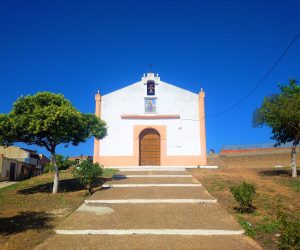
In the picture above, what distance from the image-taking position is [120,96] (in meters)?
23.4

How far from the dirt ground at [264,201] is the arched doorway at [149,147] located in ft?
22.6

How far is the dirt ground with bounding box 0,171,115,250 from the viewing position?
7.46 metres

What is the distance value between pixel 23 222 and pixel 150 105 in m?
15.8

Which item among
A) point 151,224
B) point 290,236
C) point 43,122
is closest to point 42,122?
point 43,122

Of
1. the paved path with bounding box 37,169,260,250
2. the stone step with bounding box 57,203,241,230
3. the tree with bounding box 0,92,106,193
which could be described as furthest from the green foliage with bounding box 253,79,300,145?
the tree with bounding box 0,92,106,193

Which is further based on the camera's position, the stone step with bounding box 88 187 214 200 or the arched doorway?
the arched doorway

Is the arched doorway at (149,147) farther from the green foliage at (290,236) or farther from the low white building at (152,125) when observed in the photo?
the green foliage at (290,236)

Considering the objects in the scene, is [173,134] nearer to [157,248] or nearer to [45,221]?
[45,221]

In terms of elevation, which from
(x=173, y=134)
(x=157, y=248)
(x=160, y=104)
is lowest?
(x=157, y=248)

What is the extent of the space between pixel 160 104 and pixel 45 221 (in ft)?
51.5

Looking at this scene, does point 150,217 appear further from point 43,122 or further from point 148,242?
point 43,122

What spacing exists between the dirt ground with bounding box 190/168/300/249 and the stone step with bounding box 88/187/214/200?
2.14 ft

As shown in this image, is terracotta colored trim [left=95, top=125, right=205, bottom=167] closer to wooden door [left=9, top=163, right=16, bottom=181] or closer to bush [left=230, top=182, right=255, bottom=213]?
wooden door [left=9, top=163, right=16, bottom=181]

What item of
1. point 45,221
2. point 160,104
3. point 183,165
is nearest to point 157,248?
point 45,221
